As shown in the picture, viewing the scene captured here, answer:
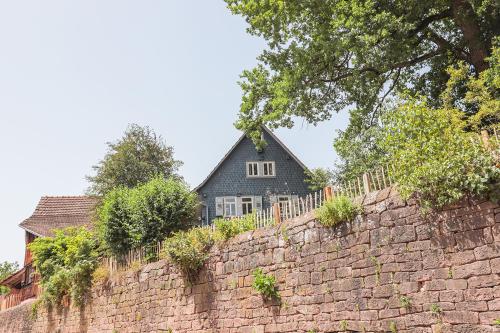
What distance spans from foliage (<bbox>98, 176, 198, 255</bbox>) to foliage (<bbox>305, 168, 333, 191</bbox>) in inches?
481

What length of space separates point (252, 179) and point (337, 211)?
72.9 feet

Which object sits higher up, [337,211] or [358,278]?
[337,211]

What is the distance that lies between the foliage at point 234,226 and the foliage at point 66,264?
7342 mm

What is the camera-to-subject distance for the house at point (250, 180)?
30141 millimetres

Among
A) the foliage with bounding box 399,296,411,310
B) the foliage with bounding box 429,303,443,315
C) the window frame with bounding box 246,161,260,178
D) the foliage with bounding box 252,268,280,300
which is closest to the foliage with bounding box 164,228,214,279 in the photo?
the foliage with bounding box 252,268,280,300

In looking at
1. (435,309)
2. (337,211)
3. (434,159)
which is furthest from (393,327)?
(434,159)

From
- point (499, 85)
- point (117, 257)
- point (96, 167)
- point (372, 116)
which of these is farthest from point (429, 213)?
point (96, 167)

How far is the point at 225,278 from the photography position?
1135cm

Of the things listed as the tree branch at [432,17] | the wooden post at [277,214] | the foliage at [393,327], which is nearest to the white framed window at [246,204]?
the tree branch at [432,17]

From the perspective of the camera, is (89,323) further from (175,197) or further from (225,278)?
Result: (225,278)

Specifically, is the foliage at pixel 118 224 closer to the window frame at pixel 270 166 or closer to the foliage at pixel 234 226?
the foliage at pixel 234 226

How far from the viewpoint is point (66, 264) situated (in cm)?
1889

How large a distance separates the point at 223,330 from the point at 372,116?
1184 centimetres

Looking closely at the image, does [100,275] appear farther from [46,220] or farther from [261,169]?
[46,220]
